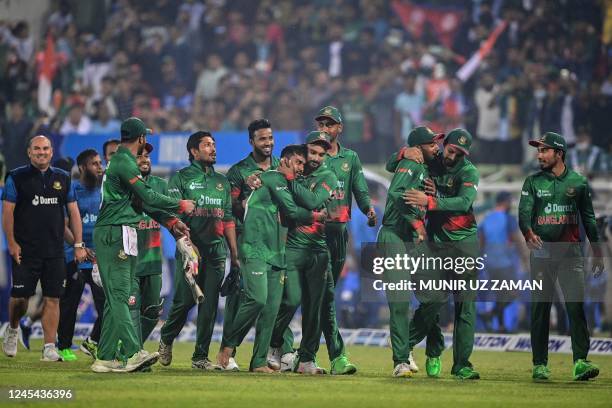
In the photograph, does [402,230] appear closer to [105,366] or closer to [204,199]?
[204,199]

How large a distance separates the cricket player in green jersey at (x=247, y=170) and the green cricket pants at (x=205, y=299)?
177 millimetres

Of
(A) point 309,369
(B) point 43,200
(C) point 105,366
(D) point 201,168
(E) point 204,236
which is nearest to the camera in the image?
(C) point 105,366

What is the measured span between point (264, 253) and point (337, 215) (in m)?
1.24

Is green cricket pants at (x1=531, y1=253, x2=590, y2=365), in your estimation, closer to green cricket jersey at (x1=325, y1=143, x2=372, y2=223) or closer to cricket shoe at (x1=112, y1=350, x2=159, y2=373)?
green cricket jersey at (x1=325, y1=143, x2=372, y2=223)

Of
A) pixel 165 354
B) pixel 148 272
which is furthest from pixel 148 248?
pixel 165 354

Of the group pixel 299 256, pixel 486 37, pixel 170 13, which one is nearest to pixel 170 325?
pixel 299 256

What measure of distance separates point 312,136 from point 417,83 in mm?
9830

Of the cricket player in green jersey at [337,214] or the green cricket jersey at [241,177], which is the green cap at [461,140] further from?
the green cricket jersey at [241,177]

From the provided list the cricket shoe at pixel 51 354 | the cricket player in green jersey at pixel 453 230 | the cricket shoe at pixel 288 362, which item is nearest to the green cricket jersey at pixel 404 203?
the cricket player in green jersey at pixel 453 230

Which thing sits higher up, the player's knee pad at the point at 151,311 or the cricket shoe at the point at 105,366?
the player's knee pad at the point at 151,311

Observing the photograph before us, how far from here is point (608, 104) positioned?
67.9ft

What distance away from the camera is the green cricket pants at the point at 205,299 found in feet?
42.3

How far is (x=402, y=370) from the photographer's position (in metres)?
11.9

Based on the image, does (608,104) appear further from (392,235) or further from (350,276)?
(392,235)
